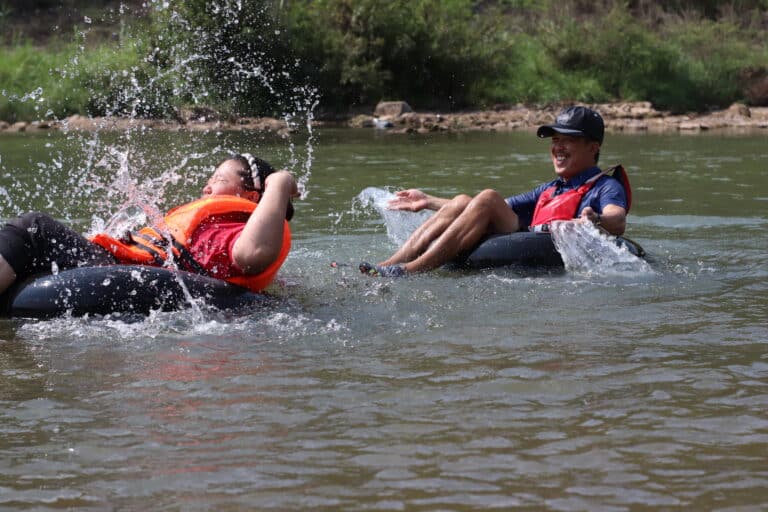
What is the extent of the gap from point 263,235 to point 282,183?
42cm

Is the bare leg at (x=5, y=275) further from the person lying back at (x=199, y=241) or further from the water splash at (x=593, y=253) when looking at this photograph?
the water splash at (x=593, y=253)

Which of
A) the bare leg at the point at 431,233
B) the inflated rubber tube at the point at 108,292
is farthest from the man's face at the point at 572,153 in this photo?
the inflated rubber tube at the point at 108,292

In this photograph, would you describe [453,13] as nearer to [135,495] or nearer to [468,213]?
[468,213]

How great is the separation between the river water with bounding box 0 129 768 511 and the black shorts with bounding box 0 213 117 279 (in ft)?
1.20

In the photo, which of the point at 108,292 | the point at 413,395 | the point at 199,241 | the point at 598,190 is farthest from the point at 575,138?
the point at 413,395

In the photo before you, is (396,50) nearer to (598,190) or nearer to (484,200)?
(484,200)

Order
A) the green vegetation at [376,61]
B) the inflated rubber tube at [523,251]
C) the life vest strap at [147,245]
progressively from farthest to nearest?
the green vegetation at [376,61]
the inflated rubber tube at [523,251]
the life vest strap at [147,245]

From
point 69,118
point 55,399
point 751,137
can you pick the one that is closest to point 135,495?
point 55,399

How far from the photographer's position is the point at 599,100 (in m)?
26.3

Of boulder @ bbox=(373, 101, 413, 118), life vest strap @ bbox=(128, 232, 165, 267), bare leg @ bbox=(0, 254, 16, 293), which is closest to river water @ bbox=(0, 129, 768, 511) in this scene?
bare leg @ bbox=(0, 254, 16, 293)

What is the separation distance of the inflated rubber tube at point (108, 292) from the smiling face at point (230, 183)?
70 centimetres

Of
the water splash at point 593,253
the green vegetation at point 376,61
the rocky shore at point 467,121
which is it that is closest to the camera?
the water splash at point 593,253

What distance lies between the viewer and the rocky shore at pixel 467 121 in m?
22.4

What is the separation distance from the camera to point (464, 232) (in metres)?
8.23
